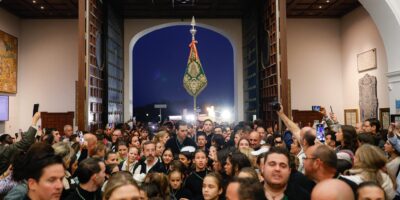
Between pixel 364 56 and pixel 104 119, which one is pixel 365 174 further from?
pixel 364 56

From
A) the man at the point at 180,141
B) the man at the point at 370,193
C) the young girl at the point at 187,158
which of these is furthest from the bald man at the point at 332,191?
the man at the point at 180,141

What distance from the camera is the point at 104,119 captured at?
13453 millimetres

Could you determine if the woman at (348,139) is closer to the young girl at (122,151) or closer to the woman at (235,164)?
the woman at (235,164)

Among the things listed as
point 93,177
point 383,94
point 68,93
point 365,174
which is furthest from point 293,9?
point 93,177

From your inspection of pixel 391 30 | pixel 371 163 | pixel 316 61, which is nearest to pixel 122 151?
pixel 371 163

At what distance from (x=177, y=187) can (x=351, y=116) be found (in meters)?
13.0

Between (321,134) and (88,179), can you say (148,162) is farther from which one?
(321,134)

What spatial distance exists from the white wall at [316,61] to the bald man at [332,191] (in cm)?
1474

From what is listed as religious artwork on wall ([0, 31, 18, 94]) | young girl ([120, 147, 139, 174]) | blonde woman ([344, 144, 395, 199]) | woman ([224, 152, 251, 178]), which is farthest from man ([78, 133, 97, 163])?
religious artwork on wall ([0, 31, 18, 94])

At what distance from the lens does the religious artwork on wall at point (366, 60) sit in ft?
47.2

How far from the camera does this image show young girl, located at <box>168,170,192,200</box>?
4.87m

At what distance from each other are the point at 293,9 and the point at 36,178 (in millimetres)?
14485

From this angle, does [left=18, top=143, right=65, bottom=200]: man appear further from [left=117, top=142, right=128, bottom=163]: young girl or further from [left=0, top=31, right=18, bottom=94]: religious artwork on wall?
[left=0, top=31, right=18, bottom=94]: religious artwork on wall

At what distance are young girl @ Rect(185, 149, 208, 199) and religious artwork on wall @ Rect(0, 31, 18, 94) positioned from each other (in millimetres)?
11896
